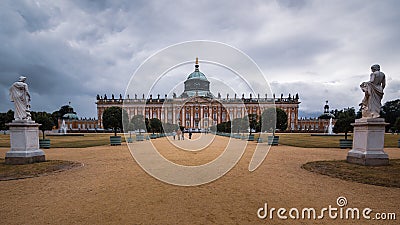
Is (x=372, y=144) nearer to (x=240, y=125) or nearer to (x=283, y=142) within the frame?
(x=283, y=142)

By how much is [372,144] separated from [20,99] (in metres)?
17.4

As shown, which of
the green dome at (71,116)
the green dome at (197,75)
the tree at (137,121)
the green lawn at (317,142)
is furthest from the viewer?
the green dome at (71,116)

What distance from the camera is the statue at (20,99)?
11.2 meters

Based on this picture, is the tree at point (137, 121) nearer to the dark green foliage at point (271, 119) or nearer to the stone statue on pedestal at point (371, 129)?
the dark green foliage at point (271, 119)

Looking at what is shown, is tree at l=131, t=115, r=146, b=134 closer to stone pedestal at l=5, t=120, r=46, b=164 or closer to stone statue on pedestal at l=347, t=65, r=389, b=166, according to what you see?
stone pedestal at l=5, t=120, r=46, b=164

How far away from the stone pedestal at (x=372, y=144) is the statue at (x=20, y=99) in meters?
16.6

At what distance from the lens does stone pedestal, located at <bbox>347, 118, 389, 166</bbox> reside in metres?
10.1

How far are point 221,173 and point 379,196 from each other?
16.4 ft

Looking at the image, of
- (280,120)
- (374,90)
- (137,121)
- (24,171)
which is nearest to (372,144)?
(374,90)

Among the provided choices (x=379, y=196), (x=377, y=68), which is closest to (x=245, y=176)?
(x=379, y=196)

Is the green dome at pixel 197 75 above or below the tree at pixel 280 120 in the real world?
above

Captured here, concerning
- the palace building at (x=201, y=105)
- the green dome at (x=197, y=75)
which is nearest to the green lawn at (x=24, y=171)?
the palace building at (x=201, y=105)

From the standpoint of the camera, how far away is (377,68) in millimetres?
10922

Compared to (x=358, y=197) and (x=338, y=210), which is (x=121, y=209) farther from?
(x=358, y=197)
